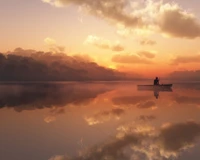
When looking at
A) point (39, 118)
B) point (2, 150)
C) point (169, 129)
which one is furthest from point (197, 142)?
point (39, 118)

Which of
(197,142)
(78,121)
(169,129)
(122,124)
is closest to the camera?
(197,142)

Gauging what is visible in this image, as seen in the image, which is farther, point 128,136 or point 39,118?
point 39,118

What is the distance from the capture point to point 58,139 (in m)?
18.0

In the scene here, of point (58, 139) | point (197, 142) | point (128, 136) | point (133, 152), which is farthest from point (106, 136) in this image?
point (197, 142)

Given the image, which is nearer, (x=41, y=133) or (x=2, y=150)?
(x=2, y=150)

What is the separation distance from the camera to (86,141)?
1759 cm

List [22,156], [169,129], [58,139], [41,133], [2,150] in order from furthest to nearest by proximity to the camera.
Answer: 1. [169,129]
2. [41,133]
3. [58,139]
4. [2,150]
5. [22,156]

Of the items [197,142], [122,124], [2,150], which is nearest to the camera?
[2,150]

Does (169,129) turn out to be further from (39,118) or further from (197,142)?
(39,118)

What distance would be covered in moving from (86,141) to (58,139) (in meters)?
1.97

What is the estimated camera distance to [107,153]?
47.2ft

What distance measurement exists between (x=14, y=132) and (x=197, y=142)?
13236 mm

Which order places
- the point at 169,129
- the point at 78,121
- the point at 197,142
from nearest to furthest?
the point at 197,142 → the point at 169,129 → the point at 78,121

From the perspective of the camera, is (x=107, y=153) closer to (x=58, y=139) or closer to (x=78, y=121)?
(x=58, y=139)
